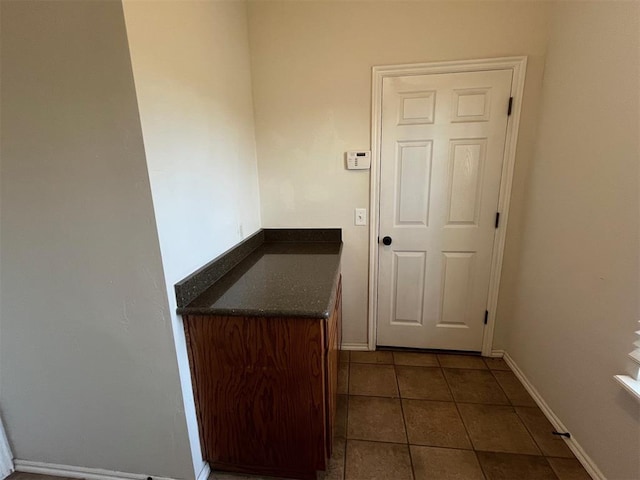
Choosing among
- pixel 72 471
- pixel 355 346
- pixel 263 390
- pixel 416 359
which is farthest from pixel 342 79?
pixel 72 471

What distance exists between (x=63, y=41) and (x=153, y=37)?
270 millimetres

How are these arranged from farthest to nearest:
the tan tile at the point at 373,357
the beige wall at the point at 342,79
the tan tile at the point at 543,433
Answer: the tan tile at the point at 373,357 < the beige wall at the point at 342,79 < the tan tile at the point at 543,433

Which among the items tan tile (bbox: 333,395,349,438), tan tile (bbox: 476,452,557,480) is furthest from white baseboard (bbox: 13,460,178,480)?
tan tile (bbox: 476,452,557,480)

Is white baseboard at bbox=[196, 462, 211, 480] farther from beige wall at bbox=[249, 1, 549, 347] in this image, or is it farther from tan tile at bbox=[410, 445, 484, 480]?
beige wall at bbox=[249, 1, 549, 347]

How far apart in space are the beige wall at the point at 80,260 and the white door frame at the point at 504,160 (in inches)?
58.6

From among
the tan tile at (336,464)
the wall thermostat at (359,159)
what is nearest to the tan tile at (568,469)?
the tan tile at (336,464)

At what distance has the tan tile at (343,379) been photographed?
6.33 feet

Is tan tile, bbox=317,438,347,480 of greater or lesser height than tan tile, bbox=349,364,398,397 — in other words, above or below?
below

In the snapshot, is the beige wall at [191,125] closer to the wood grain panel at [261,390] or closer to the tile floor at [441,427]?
the wood grain panel at [261,390]

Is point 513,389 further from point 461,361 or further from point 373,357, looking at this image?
point 373,357

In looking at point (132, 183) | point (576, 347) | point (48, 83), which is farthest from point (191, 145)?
point (576, 347)

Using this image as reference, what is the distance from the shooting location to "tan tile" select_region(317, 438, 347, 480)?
53.9 inches

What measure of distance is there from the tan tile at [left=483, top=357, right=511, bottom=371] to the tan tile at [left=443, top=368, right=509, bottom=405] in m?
0.09

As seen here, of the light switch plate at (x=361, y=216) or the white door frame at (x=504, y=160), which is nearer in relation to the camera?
the white door frame at (x=504, y=160)
